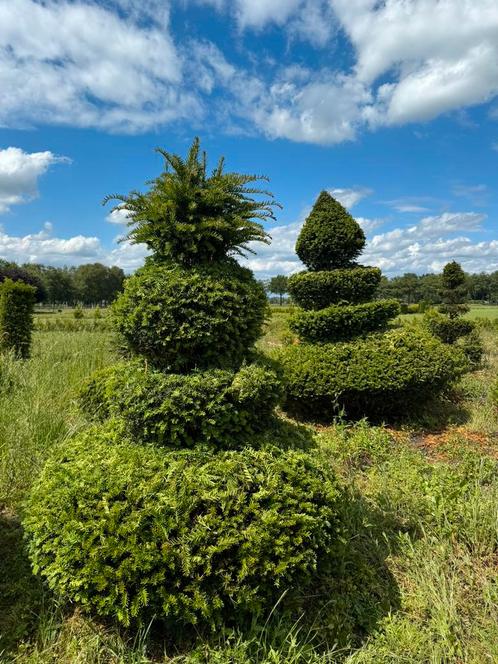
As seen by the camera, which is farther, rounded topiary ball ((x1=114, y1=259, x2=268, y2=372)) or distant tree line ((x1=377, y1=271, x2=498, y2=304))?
distant tree line ((x1=377, y1=271, x2=498, y2=304))

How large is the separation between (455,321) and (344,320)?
251 inches

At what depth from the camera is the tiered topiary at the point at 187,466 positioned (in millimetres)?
2018

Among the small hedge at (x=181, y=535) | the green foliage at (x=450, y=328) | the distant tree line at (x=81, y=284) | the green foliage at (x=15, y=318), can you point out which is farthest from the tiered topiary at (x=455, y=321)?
the distant tree line at (x=81, y=284)

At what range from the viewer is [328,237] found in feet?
20.6

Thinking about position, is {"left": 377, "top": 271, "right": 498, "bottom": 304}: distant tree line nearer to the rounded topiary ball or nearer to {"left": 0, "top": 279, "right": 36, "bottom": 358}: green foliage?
{"left": 0, "top": 279, "right": 36, "bottom": 358}: green foliage

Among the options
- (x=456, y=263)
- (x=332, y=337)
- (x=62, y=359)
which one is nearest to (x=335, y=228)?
(x=332, y=337)

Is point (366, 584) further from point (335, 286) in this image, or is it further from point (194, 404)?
point (335, 286)

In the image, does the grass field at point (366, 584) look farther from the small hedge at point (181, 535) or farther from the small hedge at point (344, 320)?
the small hedge at point (344, 320)

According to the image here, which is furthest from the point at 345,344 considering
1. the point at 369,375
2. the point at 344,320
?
the point at 369,375

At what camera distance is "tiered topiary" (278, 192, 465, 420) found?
5.53m

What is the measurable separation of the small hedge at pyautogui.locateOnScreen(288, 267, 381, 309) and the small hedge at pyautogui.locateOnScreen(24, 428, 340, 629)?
165 inches

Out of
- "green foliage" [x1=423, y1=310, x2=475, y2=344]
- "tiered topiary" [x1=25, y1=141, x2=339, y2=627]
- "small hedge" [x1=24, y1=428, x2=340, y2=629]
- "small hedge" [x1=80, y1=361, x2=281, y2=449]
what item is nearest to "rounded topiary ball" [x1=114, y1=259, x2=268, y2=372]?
"tiered topiary" [x1=25, y1=141, x2=339, y2=627]

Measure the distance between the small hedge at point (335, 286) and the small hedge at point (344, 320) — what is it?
22 centimetres

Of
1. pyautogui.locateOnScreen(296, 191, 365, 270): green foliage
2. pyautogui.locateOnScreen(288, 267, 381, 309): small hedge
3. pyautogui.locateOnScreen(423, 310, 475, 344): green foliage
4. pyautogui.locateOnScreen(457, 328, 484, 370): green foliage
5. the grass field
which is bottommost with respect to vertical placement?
the grass field
